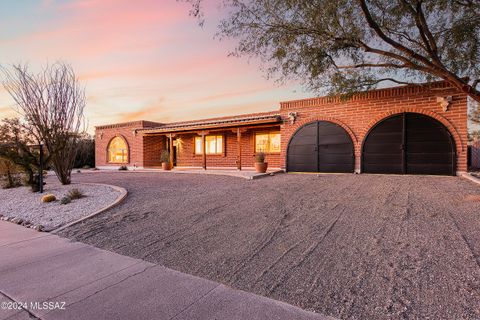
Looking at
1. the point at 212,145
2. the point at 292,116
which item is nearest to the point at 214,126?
the point at 212,145

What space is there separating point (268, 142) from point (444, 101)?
838cm

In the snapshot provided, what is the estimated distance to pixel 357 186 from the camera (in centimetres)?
735

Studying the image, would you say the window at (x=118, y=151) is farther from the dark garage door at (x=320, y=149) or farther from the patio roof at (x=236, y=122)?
the dark garage door at (x=320, y=149)

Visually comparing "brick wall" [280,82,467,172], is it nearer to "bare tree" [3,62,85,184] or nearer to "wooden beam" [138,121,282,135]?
"wooden beam" [138,121,282,135]

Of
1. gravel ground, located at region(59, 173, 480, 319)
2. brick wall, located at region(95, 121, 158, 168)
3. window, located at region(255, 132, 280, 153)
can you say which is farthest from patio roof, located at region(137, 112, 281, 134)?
gravel ground, located at region(59, 173, 480, 319)

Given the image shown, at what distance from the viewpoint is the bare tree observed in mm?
8922

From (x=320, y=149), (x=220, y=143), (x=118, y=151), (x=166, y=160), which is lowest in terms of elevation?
(x=166, y=160)

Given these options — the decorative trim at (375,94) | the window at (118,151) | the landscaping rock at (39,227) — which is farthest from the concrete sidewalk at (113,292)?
the window at (118,151)

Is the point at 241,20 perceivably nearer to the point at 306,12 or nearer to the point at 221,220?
the point at 306,12

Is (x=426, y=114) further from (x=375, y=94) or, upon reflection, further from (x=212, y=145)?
(x=212, y=145)

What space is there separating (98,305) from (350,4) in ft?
26.9

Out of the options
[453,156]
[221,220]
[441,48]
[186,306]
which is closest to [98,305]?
[186,306]

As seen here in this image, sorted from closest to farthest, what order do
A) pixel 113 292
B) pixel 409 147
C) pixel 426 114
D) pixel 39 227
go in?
pixel 113 292 < pixel 39 227 < pixel 426 114 < pixel 409 147

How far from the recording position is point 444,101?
910cm
